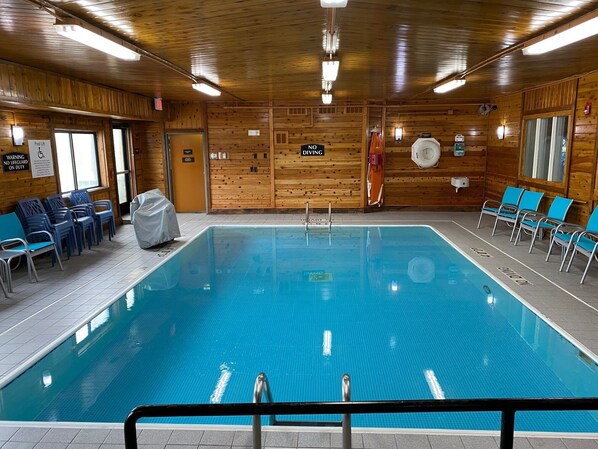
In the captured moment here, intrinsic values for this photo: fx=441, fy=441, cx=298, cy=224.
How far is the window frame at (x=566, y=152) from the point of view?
24.8 feet

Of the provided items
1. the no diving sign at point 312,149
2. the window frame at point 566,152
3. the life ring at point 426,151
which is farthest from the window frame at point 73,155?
the window frame at point 566,152

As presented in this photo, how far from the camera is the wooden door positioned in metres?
11.7

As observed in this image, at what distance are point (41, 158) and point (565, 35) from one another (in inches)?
302

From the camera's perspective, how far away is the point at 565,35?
13.2 feet

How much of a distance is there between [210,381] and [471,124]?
32.7 feet

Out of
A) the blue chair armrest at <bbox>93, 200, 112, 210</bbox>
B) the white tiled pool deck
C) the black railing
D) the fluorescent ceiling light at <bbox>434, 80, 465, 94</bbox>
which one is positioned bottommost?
the white tiled pool deck

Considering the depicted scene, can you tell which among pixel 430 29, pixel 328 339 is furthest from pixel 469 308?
pixel 430 29

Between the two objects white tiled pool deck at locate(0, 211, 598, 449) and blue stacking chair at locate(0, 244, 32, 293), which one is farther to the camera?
blue stacking chair at locate(0, 244, 32, 293)

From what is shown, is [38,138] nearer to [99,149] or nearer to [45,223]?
[45,223]

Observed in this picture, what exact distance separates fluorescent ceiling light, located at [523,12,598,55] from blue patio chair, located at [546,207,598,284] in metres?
2.66

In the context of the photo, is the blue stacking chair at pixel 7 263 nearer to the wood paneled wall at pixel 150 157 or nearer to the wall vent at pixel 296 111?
the wood paneled wall at pixel 150 157

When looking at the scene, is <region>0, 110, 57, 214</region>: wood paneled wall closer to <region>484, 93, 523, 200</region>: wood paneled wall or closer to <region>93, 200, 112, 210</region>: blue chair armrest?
<region>93, 200, 112, 210</region>: blue chair armrest

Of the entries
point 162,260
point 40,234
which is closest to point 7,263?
point 40,234

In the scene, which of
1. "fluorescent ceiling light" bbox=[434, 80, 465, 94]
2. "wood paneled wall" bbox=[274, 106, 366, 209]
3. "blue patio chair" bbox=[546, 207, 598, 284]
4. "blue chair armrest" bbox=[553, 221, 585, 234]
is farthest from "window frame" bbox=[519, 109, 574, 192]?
"wood paneled wall" bbox=[274, 106, 366, 209]
